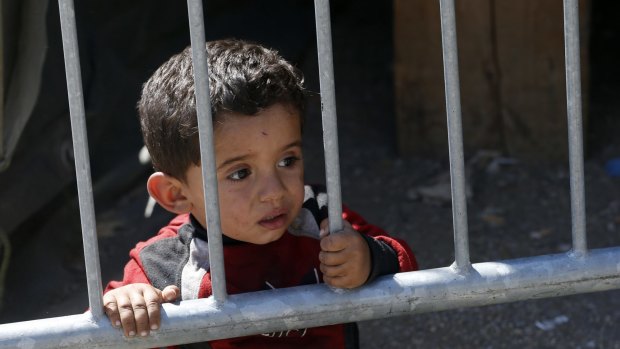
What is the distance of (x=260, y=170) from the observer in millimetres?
2250

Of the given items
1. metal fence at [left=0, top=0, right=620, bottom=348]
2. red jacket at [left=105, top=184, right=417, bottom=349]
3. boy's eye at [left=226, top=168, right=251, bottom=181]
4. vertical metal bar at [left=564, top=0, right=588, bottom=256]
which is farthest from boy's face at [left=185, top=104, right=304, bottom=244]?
vertical metal bar at [left=564, top=0, right=588, bottom=256]

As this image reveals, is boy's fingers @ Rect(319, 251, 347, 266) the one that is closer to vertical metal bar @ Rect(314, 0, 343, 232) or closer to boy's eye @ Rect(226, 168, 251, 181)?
vertical metal bar @ Rect(314, 0, 343, 232)

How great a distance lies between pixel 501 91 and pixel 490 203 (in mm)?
483

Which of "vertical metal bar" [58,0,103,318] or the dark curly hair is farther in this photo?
the dark curly hair

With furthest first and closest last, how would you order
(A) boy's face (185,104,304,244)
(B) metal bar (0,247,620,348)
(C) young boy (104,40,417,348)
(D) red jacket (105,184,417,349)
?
(D) red jacket (105,184,417,349) < (A) boy's face (185,104,304,244) < (C) young boy (104,40,417,348) < (B) metal bar (0,247,620,348)

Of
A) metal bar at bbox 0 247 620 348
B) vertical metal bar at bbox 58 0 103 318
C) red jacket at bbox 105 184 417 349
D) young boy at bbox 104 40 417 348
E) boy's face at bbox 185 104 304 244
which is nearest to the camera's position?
vertical metal bar at bbox 58 0 103 318

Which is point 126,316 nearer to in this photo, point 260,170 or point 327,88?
point 260,170

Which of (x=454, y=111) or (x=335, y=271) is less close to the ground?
(x=454, y=111)

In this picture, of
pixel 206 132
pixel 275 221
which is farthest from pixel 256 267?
pixel 206 132

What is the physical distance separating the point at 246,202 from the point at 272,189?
7 centimetres

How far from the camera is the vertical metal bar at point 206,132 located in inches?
74.3

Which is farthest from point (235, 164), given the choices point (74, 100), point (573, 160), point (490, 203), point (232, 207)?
point (490, 203)

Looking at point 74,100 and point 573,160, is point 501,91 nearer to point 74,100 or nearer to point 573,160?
point 573,160

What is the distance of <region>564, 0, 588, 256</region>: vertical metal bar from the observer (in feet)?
6.50
